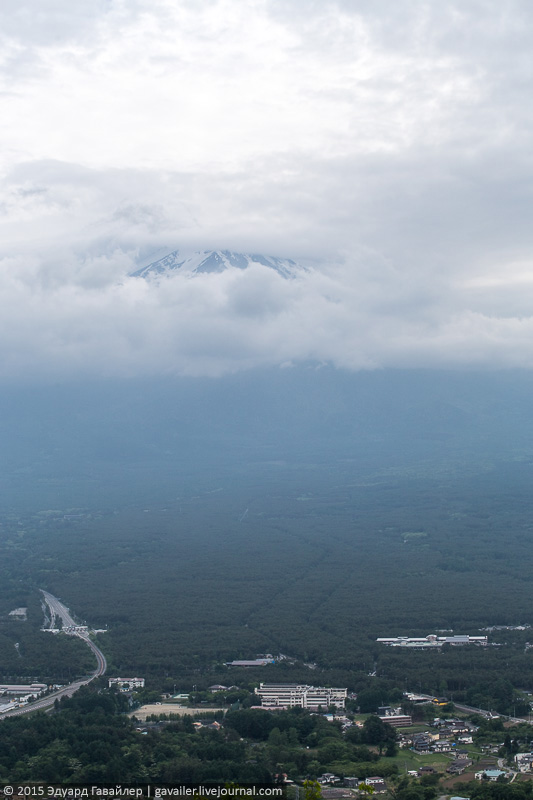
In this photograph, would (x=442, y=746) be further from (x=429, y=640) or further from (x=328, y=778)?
(x=429, y=640)

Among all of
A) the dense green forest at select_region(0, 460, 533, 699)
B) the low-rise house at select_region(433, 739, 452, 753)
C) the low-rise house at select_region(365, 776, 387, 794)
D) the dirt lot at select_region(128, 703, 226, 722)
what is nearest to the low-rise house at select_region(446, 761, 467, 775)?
the low-rise house at select_region(433, 739, 452, 753)

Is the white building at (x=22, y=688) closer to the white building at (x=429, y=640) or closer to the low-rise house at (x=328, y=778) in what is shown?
the low-rise house at (x=328, y=778)

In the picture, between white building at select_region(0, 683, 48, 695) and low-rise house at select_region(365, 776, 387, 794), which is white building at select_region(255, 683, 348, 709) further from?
white building at select_region(0, 683, 48, 695)

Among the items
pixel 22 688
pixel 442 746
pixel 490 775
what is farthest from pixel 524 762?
pixel 22 688

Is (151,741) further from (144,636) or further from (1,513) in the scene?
(1,513)

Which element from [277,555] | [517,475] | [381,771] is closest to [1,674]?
[381,771]
